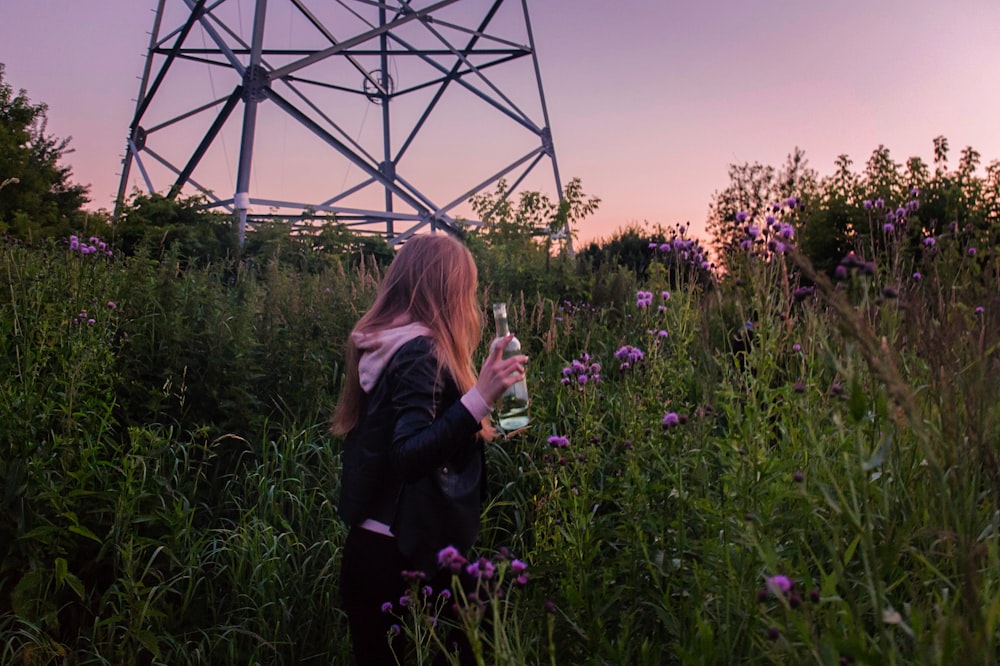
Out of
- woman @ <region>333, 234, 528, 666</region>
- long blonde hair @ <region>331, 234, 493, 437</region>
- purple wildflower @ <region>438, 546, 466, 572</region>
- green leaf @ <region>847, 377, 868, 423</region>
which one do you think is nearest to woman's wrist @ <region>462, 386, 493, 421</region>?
woman @ <region>333, 234, 528, 666</region>

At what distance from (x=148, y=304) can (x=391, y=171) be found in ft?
35.4

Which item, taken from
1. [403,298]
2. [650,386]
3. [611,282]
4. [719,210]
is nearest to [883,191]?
[719,210]

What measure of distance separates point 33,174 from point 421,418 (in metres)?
15.2

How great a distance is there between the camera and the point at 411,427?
2.27 meters

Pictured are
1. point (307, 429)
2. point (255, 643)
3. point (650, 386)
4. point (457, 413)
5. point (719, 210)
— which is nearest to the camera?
point (457, 413)

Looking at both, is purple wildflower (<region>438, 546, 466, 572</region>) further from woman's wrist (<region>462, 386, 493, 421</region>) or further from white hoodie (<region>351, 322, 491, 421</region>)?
white hoodie (<region>351, 322, 491, 421</region>)

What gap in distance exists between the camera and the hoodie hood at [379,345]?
2457mm

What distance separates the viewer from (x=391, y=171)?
49.4 feet

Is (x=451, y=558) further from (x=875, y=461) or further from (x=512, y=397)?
(x=512, y=397)

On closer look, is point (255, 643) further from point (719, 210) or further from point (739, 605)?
point (719, 210)

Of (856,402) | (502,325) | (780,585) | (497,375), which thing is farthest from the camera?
(502,325)

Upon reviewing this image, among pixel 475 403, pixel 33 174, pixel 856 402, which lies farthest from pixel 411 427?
pixel 33 174

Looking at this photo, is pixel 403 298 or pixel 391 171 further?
pixel 391 171

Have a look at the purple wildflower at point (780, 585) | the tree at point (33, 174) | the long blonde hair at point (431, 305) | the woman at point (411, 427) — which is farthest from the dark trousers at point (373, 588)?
the tree at point (33, 174)
